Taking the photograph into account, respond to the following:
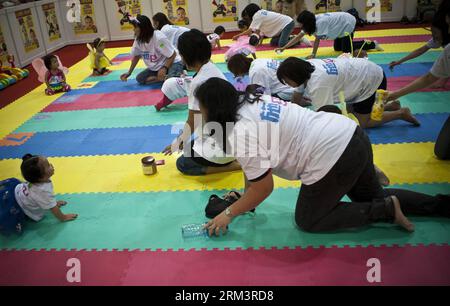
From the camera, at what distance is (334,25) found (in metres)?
9.09

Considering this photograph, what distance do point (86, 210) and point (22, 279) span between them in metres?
1.06

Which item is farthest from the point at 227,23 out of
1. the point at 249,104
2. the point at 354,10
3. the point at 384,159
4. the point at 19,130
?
the point at 249,104

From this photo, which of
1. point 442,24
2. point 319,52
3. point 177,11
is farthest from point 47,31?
point 442,24

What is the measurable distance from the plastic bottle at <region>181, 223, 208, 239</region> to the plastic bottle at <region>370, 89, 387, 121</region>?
114 inches

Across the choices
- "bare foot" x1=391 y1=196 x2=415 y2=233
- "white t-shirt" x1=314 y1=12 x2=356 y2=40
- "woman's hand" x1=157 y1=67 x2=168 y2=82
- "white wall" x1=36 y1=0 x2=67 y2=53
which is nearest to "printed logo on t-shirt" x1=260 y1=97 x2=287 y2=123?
"bare foot" x1=391 y1=196 x2=415 y2=233

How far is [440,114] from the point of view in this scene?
589 cm

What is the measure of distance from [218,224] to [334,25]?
23.6 feet

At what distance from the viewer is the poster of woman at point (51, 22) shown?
12383 mm

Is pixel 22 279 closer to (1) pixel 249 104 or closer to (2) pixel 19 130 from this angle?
(1) pixel 249 104

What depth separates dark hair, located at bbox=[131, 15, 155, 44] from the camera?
7.93 meters

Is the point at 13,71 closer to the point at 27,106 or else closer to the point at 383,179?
the point at 27,106

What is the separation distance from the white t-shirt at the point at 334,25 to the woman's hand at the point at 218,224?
6.88 metres

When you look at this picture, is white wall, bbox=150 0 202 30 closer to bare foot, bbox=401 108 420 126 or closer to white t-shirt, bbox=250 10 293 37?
white t-shirt, bbox=250 10 293 37

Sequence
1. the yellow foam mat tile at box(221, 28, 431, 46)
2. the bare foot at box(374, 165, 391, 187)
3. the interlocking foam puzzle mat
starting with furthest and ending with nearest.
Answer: the yellow foam mat tile at box(221, 28, 431, 46) → the bare foot at box(374, 165, 391, 187) → the interlocking foam puzzle mat
